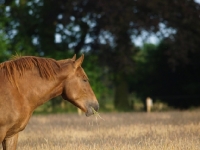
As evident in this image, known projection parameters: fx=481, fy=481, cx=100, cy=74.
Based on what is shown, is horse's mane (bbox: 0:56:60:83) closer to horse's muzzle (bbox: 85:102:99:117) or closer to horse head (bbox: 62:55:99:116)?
horse head (bbox: 62:55:99:116)

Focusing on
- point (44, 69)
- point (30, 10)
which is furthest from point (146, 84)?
point (44, 69)

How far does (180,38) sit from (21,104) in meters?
20.6

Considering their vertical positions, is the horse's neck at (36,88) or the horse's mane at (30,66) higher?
the horse's mane at (30,66)

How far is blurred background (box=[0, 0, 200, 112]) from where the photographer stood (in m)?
27.2

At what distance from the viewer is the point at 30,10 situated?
3288 cm

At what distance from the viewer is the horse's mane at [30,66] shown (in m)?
8.05

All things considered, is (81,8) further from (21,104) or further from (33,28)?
(21,104)

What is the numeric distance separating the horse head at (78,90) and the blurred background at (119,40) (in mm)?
18088

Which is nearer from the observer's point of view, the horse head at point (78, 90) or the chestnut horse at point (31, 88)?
the chestnut horse at point (31, 88)

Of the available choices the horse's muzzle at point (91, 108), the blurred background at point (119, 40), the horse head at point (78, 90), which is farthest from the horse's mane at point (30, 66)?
the blurred background at point (119, 40)

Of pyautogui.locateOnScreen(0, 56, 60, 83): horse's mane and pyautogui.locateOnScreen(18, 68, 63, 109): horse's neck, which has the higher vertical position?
pyautogui.locateOnScreen(0, 56, 60, 83): horse's mane

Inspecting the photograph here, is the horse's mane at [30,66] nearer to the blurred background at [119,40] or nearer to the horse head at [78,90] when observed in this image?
the horse head at [78,90]

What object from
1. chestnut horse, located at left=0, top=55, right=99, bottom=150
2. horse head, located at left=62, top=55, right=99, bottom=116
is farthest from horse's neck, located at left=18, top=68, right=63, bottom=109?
horse head, located at left=62, top=55, right=99, bottom=116

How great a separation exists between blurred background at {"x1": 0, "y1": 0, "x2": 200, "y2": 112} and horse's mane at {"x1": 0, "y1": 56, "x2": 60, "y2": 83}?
18.2 m
